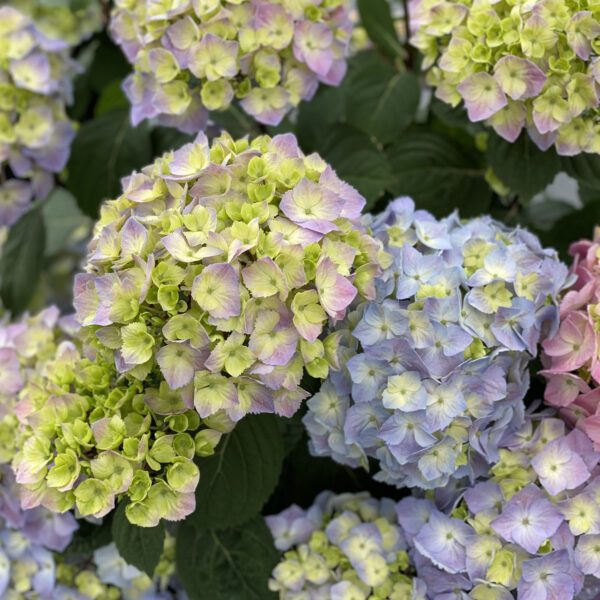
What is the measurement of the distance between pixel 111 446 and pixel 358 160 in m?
0.37

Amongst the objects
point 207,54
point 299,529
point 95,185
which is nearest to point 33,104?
point 95,185

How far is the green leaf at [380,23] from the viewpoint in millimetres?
966

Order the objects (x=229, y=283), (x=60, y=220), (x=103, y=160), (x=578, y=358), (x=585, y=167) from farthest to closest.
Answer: (x=60, y=220) → (x=103, y=160) → (x=585, y=167) → (x=578, y=358) → (x=229, y=283)

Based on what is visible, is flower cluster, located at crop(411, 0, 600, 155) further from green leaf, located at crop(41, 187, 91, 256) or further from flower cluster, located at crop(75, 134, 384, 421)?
green leaf, located at crop(41, 187, 91, 256)

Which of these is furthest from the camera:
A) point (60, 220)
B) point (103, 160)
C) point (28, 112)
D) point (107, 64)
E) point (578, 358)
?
point (60, 220)

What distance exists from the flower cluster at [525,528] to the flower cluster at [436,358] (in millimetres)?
22

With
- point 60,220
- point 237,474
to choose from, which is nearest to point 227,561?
point 237,474

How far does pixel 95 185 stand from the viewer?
36.7 inches

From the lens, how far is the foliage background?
696mm

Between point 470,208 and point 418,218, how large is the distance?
192mm

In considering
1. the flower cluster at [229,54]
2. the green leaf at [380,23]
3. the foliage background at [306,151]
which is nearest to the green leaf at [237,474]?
the foliage background at [306,151]

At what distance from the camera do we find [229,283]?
51 centimetres

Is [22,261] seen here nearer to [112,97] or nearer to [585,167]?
[112,97]

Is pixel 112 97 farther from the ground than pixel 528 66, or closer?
closer
